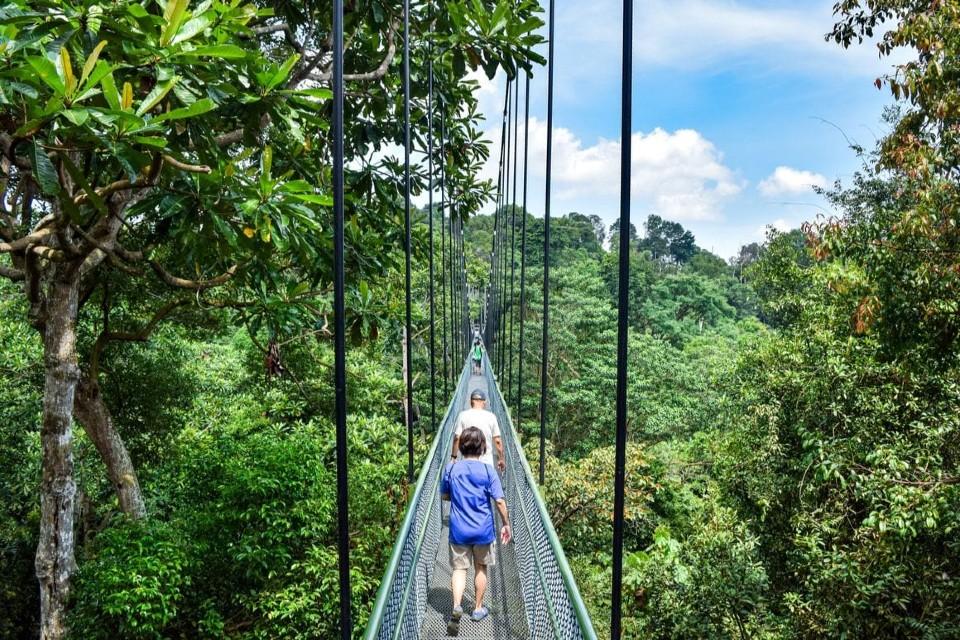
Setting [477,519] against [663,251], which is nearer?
[477,519]

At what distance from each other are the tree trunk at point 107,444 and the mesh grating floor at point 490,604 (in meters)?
2.47

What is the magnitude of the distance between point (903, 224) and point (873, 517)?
56.0 inches

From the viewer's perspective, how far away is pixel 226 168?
1783 millimetres

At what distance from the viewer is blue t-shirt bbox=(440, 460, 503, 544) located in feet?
6.13

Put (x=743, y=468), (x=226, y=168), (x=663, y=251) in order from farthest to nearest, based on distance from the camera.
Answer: (x=663, y=251), (x=743, y=468), (x=226, y=168)

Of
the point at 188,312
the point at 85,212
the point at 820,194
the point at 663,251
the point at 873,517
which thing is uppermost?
the point at 663,251

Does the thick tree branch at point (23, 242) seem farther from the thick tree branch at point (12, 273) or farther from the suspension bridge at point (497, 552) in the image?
the suspension bridge at point (497, 552)

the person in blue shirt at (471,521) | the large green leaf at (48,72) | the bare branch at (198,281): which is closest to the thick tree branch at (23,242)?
the bare branch at (198,281)

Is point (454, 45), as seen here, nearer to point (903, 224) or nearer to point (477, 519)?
point (477, 519)

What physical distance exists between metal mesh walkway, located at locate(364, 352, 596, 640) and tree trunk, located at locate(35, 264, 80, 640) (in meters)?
1.88

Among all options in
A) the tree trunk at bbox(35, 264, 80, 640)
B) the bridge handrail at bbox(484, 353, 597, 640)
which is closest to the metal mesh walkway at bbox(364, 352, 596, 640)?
the bridge handrail at bbox(484, 353, 597, 640)

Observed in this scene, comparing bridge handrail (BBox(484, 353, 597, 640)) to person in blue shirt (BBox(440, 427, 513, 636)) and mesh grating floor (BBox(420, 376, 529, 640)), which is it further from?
mesh grating floor (BBox(420, 376, 529, 640))

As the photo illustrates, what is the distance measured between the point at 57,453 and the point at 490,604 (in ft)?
7.60

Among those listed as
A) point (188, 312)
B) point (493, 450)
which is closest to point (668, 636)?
point (493, 450)
